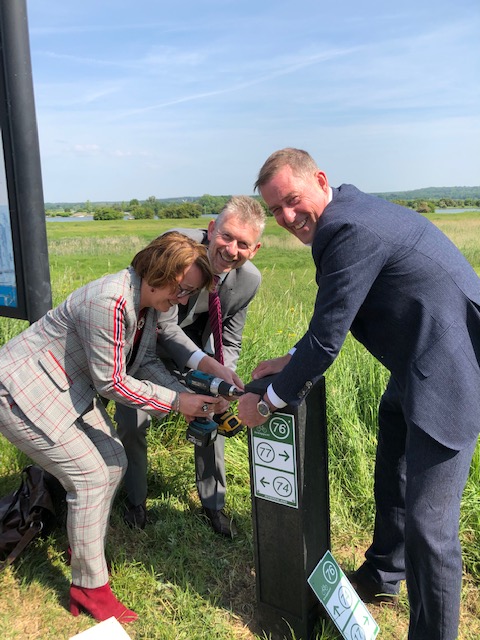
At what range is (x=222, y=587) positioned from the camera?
2.91 m

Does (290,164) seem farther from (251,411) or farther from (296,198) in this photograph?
(251,411)

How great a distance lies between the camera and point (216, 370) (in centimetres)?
309

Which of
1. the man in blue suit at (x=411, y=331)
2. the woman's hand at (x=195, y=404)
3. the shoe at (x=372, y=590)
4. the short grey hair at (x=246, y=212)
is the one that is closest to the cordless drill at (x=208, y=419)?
the woman's hand at (x=195, y=404)

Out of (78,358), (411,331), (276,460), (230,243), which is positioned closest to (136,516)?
(78,358)

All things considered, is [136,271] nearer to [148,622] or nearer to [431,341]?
[431,341]

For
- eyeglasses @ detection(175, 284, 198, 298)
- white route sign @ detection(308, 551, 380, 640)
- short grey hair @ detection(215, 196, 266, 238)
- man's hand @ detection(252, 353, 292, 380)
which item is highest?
short grey hair @ detection(215, 196, 266, 238)

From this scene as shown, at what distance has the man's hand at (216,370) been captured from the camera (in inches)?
121

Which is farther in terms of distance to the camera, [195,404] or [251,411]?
[195,404]

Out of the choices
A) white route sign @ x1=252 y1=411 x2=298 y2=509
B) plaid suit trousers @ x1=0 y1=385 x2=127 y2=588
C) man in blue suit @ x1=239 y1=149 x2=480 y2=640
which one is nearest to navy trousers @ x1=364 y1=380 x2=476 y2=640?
man in blue suit @ x1=239 y1=149 x2=480 y2=640

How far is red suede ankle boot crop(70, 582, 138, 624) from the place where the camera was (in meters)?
2.66

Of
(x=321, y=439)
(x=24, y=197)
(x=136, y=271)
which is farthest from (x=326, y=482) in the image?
(x=24, y=197)

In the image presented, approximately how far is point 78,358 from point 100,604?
3.88 feet

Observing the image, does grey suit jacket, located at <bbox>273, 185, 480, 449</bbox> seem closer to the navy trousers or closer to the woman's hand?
the navy trousers

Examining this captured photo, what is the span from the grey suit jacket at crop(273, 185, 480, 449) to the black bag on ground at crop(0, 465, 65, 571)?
1.80 metres
